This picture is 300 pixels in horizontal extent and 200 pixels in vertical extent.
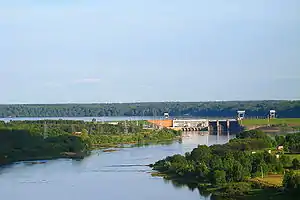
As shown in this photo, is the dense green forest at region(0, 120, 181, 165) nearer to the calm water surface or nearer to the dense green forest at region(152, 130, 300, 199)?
the calm water surface

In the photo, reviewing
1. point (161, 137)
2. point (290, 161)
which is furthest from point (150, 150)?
point (290, 161)

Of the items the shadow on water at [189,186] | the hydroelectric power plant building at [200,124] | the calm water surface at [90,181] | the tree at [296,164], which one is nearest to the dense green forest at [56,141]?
the calm water surface at [90,181]

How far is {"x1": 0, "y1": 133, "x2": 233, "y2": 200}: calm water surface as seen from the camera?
58.7 ft

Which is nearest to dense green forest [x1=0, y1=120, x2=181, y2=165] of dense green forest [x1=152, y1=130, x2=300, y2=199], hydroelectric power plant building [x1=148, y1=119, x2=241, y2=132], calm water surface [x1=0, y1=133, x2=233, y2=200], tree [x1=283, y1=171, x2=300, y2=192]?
calm water surface [x1=0, y1=133, x2=233, y2=200]

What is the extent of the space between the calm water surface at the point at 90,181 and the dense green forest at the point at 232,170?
0.70 meters

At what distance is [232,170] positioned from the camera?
710 inches

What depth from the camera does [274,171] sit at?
18.6 meters

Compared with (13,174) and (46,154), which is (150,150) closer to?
(46,154)

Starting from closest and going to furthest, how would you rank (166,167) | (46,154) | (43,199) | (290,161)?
(43,199)
(290,161)
(166,167)
(46,154)

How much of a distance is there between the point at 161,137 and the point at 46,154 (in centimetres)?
1159

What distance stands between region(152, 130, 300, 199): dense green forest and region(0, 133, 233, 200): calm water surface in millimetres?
700

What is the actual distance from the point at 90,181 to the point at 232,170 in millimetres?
5424

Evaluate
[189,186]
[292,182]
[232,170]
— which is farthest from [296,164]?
[292,182]

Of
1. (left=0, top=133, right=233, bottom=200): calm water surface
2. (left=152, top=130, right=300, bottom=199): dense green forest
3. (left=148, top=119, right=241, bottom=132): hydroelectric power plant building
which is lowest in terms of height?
(left=0, top=133, right=233, bottom=200): calm water surface
